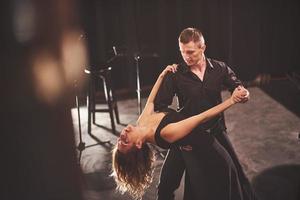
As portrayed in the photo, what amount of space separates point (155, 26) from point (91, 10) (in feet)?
3.86

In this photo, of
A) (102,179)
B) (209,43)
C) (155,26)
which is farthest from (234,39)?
(102,179)

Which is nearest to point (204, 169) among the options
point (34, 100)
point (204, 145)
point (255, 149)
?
point (204, 145)

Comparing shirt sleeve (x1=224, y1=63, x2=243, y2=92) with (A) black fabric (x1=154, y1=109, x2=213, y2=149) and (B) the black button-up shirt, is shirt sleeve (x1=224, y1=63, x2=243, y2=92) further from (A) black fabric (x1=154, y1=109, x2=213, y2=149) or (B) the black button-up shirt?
(A) black fabric (x1=154, y1=109, x2=213, y2=149)

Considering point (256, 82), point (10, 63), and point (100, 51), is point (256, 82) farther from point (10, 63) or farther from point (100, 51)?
point (10, 63)

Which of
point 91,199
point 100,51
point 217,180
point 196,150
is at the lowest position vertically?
point 91,199

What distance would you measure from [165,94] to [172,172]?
2.39ft

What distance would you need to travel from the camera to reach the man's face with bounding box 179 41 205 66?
361 centimetres

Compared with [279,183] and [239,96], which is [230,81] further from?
[279,183]

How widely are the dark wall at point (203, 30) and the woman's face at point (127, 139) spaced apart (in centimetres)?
328

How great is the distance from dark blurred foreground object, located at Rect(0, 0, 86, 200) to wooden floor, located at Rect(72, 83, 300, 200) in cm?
280

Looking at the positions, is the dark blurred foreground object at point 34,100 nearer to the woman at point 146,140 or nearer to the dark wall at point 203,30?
the woman at point 146,140

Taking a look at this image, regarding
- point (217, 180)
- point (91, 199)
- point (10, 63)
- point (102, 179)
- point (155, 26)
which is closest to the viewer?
point (10, 63)

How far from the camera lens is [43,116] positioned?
125 cm

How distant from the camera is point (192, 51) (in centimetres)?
364
